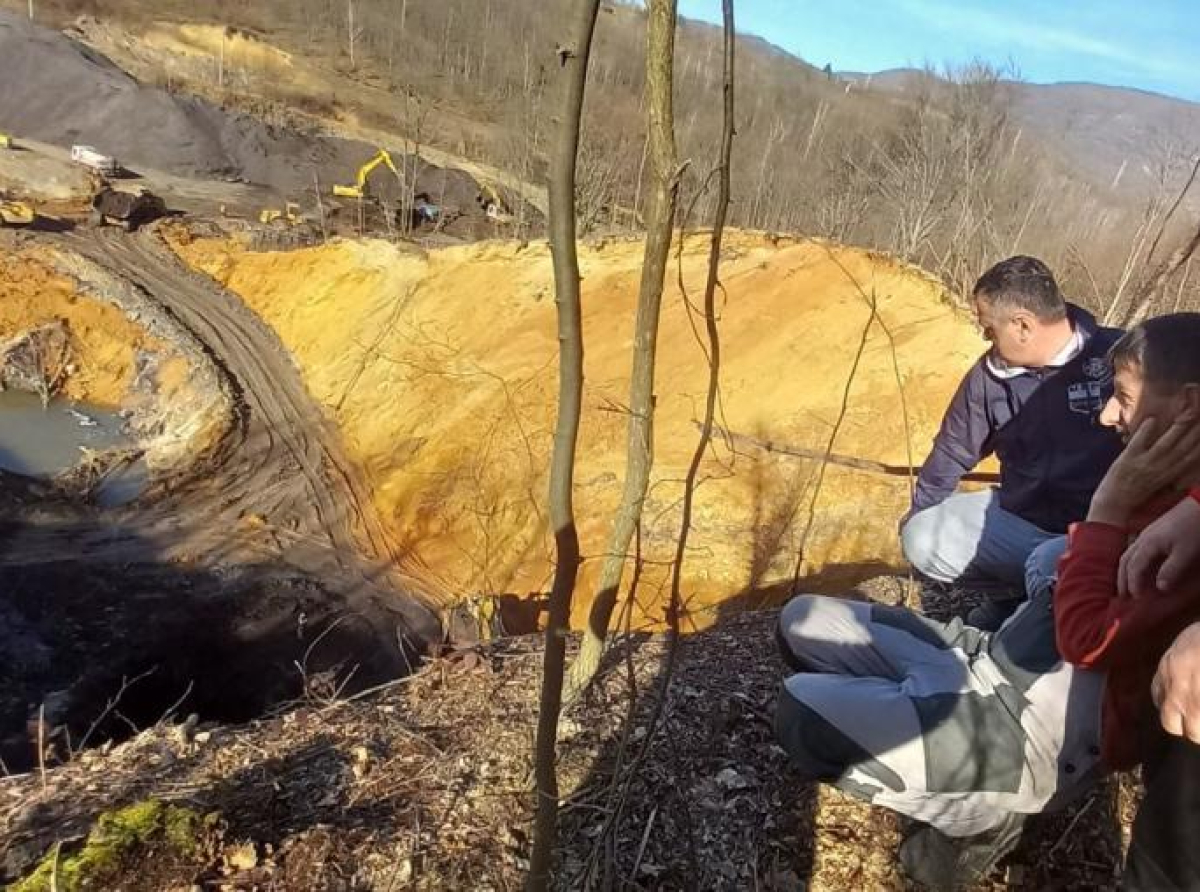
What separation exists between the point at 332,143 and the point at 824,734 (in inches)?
1001

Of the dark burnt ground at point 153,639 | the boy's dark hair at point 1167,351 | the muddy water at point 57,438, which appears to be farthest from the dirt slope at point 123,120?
the boy's dark hair at point 1167,351

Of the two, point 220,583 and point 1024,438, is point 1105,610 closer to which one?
point 1024,438

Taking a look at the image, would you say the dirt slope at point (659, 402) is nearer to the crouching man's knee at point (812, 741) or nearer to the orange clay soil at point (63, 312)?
the orange clay soil at point (63, 312)

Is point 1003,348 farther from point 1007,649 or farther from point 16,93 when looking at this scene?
point 16,93

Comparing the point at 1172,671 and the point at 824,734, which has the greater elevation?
the point at 1172,671

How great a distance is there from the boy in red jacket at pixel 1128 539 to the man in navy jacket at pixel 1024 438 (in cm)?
132

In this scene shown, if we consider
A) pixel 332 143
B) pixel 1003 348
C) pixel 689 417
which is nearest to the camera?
pixel 1003 348

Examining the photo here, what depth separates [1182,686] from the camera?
51.8 inches

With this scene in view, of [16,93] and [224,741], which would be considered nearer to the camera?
[224,741]

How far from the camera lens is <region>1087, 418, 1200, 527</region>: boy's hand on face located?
1.78 metres

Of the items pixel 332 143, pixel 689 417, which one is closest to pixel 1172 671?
pixel 689 417

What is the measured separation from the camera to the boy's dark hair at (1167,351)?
184 cm

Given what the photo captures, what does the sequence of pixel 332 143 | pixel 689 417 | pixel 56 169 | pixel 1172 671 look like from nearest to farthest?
pixel 1172 671 → pixel 689 417 → pixel 56 169 → pixel 332 143

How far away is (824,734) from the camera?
1.99 metres
